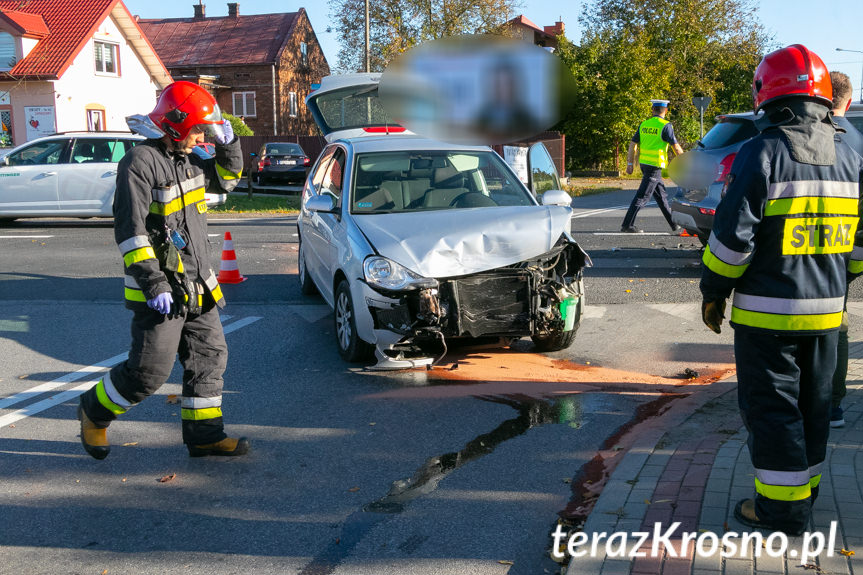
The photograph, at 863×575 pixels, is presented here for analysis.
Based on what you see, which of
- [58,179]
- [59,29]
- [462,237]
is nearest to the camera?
[462,237]

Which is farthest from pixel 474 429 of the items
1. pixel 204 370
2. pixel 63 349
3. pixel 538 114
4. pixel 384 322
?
pixel 63 349

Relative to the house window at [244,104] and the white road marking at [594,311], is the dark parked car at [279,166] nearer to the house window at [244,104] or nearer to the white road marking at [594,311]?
the white road marking at [594,311]

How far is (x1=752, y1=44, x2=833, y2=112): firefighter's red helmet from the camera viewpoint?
3504 mm

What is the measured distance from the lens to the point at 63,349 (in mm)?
7676

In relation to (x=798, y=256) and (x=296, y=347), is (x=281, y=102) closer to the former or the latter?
(x=296, y=347)

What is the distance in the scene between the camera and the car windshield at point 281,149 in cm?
3061

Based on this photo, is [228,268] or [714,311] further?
[228,268]

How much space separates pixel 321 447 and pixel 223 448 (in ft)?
1.81

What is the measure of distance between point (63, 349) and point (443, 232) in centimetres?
352

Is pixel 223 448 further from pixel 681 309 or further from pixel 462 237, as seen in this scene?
pixel 681 309

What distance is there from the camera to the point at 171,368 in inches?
189

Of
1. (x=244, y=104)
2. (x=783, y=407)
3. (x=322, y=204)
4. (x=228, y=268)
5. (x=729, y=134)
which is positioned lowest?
(x=228, y=268)

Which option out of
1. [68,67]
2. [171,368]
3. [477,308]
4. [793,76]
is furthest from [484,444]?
[68,67]

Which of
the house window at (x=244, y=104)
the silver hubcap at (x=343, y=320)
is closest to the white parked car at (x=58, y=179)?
the silver hubcap at (x=343, y=320)
